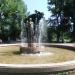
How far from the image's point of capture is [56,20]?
41625mm

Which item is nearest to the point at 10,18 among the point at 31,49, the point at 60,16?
the point at 60,16

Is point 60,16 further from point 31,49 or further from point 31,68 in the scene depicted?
point 31,68

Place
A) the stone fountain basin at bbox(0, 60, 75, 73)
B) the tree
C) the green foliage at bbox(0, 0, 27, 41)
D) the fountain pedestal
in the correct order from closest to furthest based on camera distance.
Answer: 1. the stone fountain basin at bbox(0, 60, 75, 73)
2. the fountain pedestal
3. the green foliage at bbox(0, 0, 27, 41)
4. the tree

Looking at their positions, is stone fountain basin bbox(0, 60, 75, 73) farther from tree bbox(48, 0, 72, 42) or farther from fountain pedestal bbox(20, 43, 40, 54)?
tree bbox(48, 0, 72, 42)

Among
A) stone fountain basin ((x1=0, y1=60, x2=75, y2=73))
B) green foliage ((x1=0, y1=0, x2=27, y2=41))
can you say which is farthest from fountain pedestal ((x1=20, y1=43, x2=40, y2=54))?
green foliage ((x1=0, y1=0, x2=27, y2=41))

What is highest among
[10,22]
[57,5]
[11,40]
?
[57,5]

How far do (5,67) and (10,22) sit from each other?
31914 millimetres

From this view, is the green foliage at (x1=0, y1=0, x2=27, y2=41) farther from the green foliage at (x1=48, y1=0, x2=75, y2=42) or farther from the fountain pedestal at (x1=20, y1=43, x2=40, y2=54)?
the fountain pedestal at (x1=20, y1=43, x2=40, y2=54)

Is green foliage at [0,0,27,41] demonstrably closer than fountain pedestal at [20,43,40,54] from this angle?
No

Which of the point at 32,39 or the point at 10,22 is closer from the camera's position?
the point at 32,39

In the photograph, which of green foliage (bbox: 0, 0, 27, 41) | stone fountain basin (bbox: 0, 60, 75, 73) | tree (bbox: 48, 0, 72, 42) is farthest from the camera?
tree (bbox: 48, 0, 72, 42)

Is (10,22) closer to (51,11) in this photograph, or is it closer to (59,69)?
(51,11)

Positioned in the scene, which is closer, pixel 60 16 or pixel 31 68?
pixel 31 68

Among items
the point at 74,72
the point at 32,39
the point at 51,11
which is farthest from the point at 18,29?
the point at 74,72
